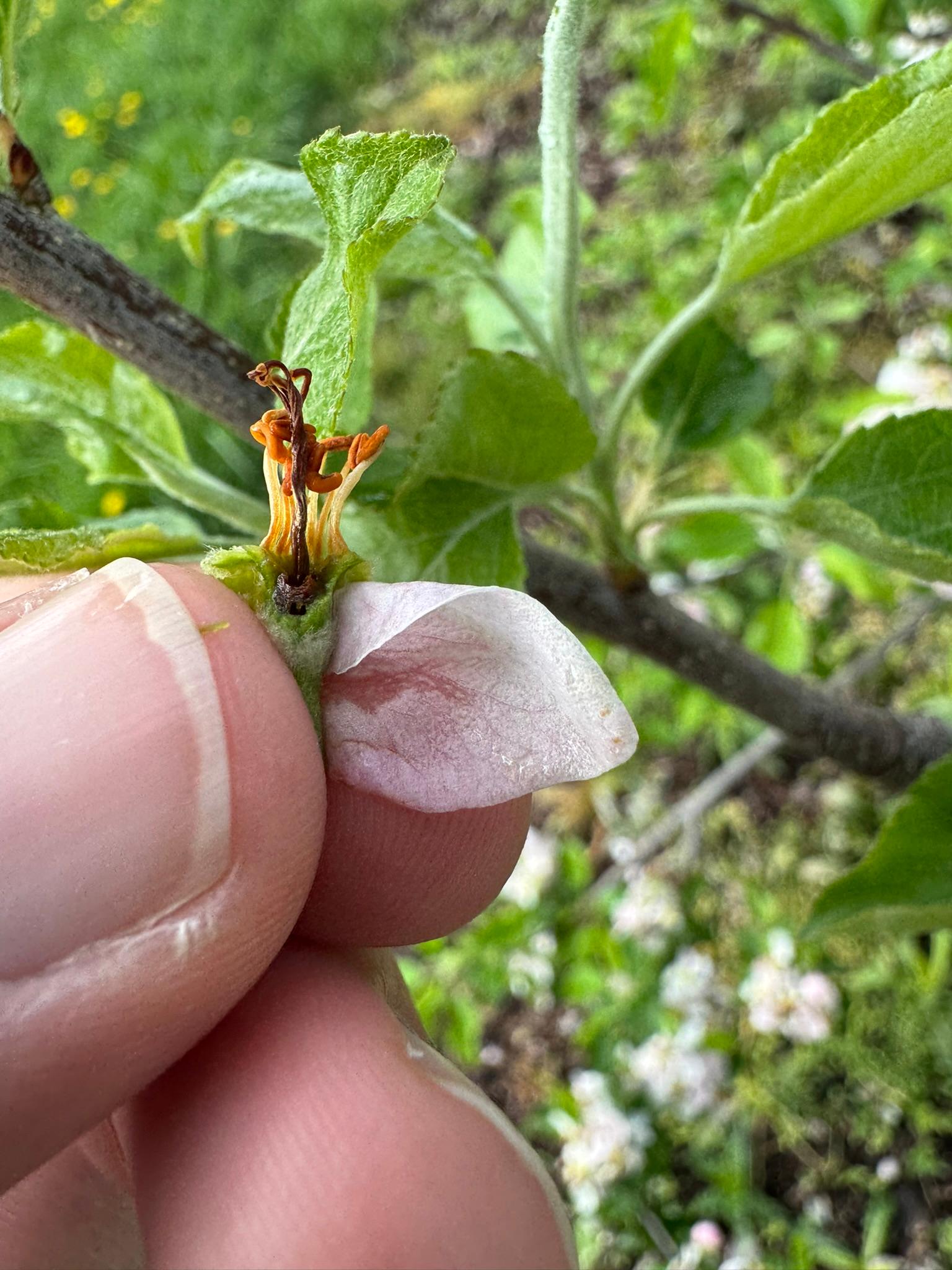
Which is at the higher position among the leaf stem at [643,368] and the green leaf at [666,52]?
the green leaf at [666,52]

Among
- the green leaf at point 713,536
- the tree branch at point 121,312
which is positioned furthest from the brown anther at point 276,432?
the green leaf at point 713,536

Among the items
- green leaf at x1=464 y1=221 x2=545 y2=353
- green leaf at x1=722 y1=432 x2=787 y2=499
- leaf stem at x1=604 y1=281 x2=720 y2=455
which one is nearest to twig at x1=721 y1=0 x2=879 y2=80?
green leaf at x1=464 y1=221 x2=545 y2=353

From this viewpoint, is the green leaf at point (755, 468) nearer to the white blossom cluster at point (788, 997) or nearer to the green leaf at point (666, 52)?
the green leaf at point (666, 52)

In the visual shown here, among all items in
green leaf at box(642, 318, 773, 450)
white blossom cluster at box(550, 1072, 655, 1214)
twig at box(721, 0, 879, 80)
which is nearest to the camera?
green leaf at box(642, 318, 773, 450)

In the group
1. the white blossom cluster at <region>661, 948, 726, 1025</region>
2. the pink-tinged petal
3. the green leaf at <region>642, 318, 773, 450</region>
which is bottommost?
the white blossom cluster at <region>661, 948, 726, 1025</region>

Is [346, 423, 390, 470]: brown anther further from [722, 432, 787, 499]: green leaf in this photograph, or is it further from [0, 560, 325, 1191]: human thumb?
[722, 432, 787, 499]: green leaf

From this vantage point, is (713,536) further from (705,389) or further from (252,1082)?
(252,1082)

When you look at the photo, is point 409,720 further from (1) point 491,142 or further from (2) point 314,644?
(1) point 491,142
